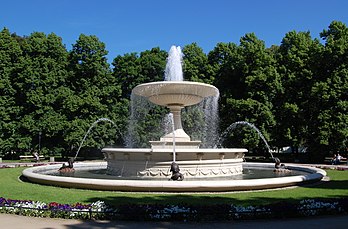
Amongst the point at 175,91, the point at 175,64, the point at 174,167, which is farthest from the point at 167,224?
the point at 175,64

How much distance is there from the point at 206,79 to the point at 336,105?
43.8 feet

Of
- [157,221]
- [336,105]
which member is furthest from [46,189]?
[336,105]

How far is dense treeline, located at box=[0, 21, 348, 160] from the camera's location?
31.0 meters

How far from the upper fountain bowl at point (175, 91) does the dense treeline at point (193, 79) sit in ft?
41.9

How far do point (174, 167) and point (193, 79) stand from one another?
24.6m

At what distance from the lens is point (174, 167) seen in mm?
13453

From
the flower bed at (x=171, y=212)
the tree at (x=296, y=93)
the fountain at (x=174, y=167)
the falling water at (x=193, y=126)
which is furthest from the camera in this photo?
the falling water at (x=193, y=126)

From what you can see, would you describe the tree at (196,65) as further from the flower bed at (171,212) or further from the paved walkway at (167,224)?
the paved walkway at (167,224)

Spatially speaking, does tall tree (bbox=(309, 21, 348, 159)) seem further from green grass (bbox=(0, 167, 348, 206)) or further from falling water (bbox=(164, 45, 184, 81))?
green grass (bbox=(0, 167, 348, 206))

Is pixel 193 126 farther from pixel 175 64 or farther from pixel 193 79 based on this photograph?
pixel 175 64

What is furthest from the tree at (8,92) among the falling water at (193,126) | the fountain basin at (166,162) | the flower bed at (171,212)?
the flower bed at (171,212)

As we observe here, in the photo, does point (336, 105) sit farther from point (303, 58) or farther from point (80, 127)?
point (80, 127)

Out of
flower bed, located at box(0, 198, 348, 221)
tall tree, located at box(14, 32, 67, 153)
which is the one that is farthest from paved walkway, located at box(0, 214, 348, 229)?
tall tree, located at box(14, 32, 67, 153)

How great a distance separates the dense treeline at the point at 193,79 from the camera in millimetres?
30969
